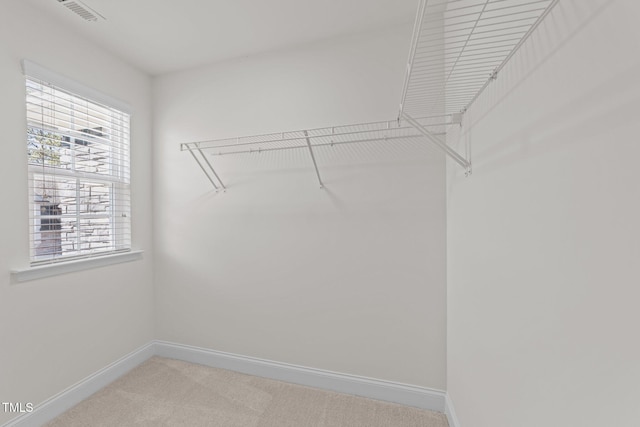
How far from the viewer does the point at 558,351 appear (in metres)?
0.61

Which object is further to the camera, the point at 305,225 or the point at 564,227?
the point at 305,225

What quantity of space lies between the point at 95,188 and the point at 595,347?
2.67m

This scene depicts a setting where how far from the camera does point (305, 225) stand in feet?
6.18

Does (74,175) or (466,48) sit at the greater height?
(466,48)

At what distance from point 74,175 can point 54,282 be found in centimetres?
72

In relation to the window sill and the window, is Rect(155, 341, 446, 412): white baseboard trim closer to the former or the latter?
the window sill

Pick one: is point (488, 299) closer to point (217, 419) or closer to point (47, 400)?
point (217, 419)

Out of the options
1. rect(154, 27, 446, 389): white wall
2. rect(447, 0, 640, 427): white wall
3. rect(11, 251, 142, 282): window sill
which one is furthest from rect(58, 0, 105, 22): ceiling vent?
rect(447, 0, 640, 427): white wall

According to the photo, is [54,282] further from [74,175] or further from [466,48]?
[466,48]

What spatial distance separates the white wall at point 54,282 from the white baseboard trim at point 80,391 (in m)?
0.04

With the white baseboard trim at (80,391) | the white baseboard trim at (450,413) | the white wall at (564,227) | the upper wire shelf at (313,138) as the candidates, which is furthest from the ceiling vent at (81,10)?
the white baseboard trim at (450,413)

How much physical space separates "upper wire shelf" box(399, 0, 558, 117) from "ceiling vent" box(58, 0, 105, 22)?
6.39 ft

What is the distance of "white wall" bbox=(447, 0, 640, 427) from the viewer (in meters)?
0.43

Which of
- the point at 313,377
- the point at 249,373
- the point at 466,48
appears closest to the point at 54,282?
the point at 249,373
